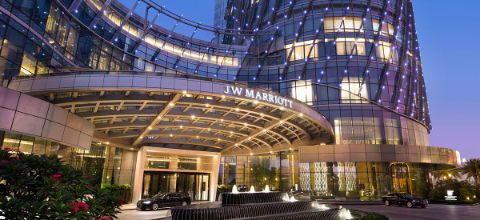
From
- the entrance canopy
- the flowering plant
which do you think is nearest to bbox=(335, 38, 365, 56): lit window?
the entrance canopy

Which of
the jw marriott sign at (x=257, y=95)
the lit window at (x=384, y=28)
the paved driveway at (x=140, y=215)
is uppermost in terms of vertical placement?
the lit window at (x=384, y=28)

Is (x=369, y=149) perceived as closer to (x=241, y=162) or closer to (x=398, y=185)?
(x=398, y=185)

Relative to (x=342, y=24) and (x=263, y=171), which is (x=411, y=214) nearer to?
(x=263, y=171)

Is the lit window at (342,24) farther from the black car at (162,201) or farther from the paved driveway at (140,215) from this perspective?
the paved driveway at (140,215)

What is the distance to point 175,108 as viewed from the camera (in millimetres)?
24625

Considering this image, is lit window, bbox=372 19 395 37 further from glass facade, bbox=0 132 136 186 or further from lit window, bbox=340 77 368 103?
glass facade, bbox=0 132 136 186

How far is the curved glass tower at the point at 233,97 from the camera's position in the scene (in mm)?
19453

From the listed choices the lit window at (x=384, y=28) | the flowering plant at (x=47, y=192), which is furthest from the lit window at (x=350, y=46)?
the flowering plant at (x=47, y=192)

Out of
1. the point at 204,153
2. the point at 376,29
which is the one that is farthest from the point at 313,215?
the point at 376,29

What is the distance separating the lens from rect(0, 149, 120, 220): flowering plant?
5363mm

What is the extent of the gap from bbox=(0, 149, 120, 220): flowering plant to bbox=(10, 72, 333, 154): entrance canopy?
11863 millimetres

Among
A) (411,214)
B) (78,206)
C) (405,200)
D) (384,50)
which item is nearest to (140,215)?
(78,206)

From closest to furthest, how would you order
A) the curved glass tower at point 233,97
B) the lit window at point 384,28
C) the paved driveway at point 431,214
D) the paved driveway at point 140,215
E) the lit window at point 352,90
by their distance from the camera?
→ the curved glass tower at point 233,97 → the paved driveway at point 140,215 → the paved driveway at point 431,214 → the lit window at point 352,90 → the lit window at point 384,28

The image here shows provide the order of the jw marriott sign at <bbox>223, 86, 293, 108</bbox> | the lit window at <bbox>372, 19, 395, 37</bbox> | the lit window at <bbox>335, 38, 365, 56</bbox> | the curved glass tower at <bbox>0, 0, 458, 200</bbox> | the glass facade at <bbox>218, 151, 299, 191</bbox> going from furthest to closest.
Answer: the lit window at <bbox>372, 19, 395, 37</bbox>
the lit window at <bbox>335, 38, 365, 56</bbox>
the glass facade at <bbox>218, 151, 299, 191</bbox>
the jw marriott sign at <bbox>223, 86, 293, 108</bbox>
the curved glass tower at <bbox>0, 0, 458, 200</bbox>
